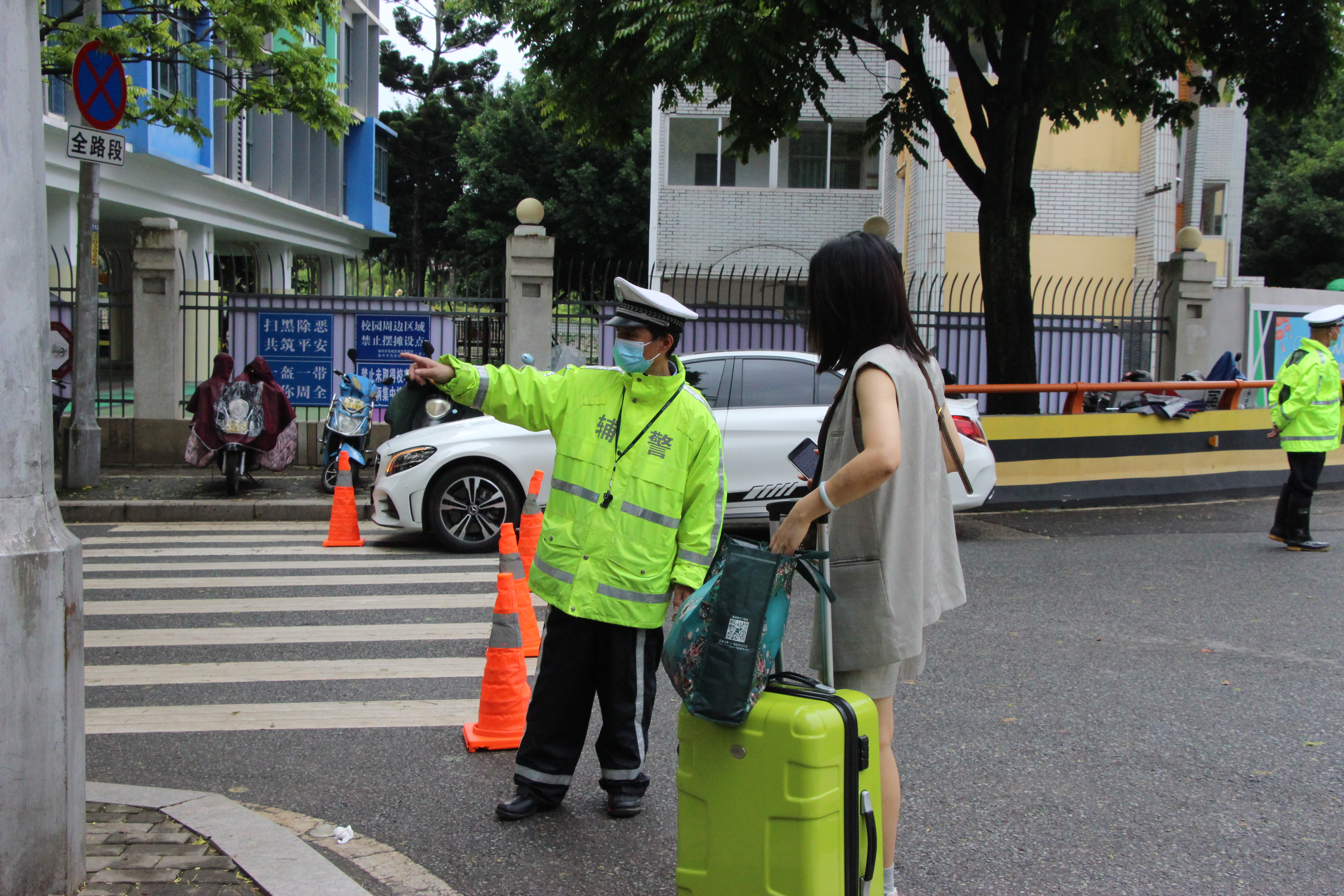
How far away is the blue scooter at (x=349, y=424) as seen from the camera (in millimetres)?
12227

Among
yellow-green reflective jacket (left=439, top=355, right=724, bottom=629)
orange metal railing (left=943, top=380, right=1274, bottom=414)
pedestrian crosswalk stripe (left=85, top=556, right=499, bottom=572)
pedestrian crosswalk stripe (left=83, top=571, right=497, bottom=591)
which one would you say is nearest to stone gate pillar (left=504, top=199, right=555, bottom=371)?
orange metal railing (left=943, top=380, right=1274, bottom=414)

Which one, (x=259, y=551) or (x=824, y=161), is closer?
(x=259, y=551)

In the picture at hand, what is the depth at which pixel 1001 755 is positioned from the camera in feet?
15.4

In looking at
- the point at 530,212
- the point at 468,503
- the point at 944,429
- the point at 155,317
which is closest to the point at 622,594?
the point at 944,429

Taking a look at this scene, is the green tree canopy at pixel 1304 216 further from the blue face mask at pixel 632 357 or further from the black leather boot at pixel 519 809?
the black leather boot at pixel 519 809

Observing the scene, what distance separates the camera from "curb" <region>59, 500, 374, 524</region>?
449 inches

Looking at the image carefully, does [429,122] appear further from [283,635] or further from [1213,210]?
[283,635]

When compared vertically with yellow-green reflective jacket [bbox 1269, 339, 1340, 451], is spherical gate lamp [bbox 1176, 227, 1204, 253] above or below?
Answer: above

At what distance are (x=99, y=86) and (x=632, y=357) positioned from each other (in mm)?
9116

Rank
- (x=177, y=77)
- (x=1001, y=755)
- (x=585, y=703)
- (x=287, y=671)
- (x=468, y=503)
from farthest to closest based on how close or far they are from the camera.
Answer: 1. (x=177, y=77)
2. (x=468, y=503)
3. (x=287, y=671)
4. (x=1001, y=755)
5. (x=585, y=703)

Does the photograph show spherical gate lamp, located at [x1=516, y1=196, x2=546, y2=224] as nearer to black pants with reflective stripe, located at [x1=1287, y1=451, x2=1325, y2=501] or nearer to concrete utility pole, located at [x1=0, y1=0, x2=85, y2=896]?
black pants with reflective stripe, located at [x1=1287, y1=451, x2=1325, y2=501]

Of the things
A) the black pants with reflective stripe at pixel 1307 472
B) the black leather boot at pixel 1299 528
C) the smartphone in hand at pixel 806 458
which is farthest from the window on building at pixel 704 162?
the smartphone in hand at pixel 806 458

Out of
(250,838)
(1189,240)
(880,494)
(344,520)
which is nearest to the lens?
(880,494)

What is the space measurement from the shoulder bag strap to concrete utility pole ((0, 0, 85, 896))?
2.43m
